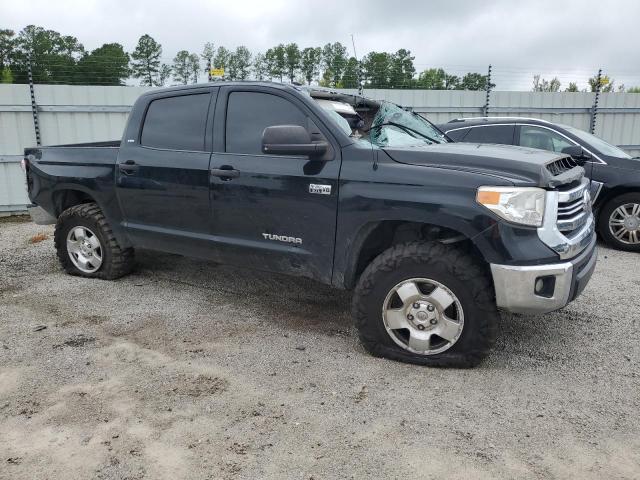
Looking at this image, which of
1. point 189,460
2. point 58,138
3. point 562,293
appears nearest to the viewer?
point 189,460

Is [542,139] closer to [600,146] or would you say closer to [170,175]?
[600,146]


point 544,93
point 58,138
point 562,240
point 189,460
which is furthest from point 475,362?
point 544,93

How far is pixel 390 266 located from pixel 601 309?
2.34 metres

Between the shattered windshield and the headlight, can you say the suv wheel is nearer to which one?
the shattered windshield

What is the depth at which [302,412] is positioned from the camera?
2.86 m

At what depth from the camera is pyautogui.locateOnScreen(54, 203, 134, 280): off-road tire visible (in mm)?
5004

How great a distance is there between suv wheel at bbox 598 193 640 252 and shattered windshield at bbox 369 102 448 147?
3.31 metres

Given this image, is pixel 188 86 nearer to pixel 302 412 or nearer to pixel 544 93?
pixel 302 412

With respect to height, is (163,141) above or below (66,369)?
above

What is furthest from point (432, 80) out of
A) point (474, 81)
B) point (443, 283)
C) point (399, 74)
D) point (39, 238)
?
point (443, 283)

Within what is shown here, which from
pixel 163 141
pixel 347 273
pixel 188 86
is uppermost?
pixel 188 86

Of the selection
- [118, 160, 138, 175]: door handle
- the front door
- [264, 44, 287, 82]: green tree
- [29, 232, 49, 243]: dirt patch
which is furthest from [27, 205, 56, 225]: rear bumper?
[264, 44, 287, 82]: green tree

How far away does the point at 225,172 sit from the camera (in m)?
4.00

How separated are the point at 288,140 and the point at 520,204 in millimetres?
1498
